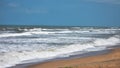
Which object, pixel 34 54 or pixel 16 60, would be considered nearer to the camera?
pixel 16 60

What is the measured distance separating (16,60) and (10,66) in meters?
1.75

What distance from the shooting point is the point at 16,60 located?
1311 cm

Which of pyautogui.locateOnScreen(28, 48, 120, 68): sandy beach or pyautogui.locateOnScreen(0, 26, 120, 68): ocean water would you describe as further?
pyautogui.locateOnScreen(0, 26, 120, 68): ocean water

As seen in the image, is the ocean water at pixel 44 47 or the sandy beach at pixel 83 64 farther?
the ocean water at pixel 44 47

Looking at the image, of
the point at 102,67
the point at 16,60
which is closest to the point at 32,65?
the point at 16,60

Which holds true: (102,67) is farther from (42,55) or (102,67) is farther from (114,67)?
(42,55)

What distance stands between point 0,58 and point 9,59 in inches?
16.5

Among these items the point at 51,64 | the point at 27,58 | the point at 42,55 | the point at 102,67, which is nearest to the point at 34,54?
the point at 42,55

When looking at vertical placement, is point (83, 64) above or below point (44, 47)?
above

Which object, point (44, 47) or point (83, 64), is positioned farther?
point (44, 47)

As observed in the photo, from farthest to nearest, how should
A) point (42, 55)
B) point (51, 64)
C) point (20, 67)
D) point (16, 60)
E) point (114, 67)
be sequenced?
point (42, 55), point (16, 60), point (51, 64), point (20, 67), point (114, 67)

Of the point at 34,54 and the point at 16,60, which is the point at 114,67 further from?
the point at 34,54

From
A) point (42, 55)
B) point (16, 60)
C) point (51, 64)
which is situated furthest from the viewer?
point (42, 55)

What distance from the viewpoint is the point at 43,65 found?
38.1 feet
